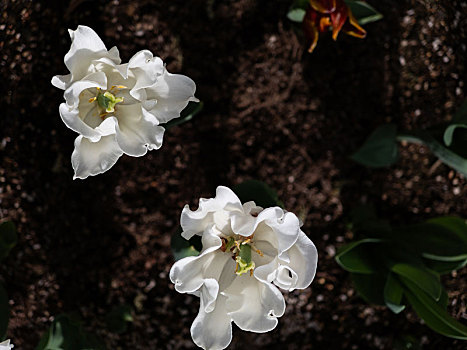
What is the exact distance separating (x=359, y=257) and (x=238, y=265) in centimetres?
48

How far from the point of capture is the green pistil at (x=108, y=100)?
3.35 feet

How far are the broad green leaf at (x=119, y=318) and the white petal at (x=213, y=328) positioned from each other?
0.61m

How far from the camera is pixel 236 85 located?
5.17ft

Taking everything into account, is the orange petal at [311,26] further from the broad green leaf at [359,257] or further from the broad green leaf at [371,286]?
the broad green leaf at [371,286]

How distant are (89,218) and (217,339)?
738 millimetres

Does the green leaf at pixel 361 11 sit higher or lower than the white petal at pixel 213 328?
higher

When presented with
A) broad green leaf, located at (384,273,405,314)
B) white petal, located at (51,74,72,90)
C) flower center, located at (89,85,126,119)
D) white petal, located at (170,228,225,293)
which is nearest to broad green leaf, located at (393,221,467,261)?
broad green leaf, located at (384,273,405,314)

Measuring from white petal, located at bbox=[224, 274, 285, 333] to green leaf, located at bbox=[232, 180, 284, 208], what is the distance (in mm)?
214

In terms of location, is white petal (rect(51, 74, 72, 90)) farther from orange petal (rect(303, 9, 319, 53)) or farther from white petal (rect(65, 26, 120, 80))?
orange petal (rect(303, 9, 319, 53))

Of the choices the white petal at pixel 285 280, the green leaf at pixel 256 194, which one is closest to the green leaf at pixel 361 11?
the green leaf at pixel 256 194

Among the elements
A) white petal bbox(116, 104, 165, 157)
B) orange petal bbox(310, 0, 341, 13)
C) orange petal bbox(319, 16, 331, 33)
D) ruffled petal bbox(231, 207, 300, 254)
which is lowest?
ruffled petal bbox(231, 207, 300, 254)

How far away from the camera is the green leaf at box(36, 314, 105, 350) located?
1317 millimetres

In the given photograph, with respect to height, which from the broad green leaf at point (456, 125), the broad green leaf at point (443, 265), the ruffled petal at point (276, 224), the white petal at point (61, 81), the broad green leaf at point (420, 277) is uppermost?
the white petal at point (61, 81)

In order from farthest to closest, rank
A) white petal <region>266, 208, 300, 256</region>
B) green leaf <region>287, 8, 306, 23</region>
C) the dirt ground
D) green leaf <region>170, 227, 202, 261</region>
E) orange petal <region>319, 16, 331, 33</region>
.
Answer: the dirt ground, green leaf <region>287, 8, 306, 23</region>, orange petal <region>319, 16, 331, 33</region>, green leaf <region>170, 227, 202, 261</region>, white petal <region>266, 208, 300, 256</region>
